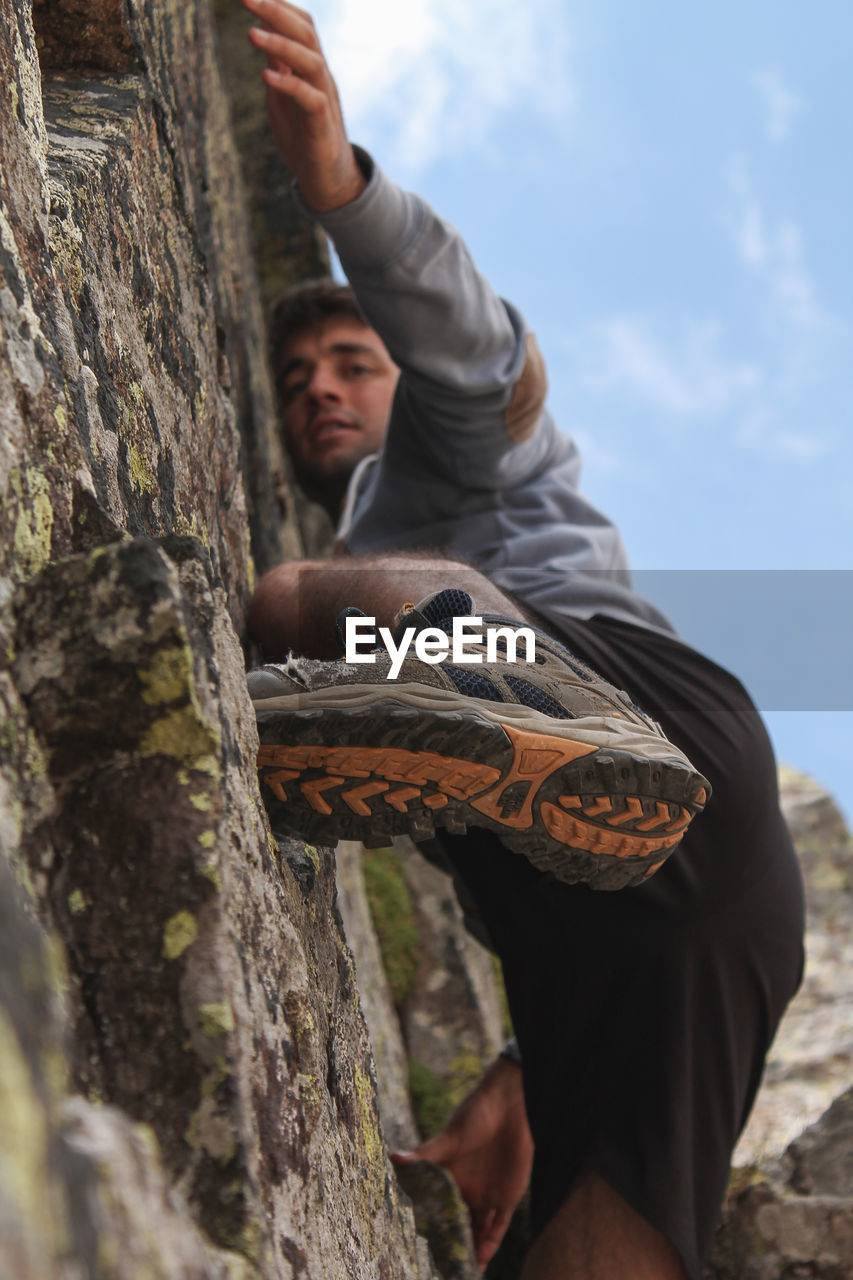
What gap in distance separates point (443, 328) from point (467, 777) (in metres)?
2.02

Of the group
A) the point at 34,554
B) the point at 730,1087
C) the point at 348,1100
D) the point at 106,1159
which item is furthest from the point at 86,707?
the point at 730,1087

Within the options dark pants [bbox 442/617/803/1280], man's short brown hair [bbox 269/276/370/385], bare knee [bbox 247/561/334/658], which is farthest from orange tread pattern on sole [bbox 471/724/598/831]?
man's short brown hair [bbox 269/276/370/385]

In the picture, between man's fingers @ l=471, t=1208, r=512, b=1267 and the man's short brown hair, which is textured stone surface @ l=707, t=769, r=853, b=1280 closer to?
man's fingers @ l=471, t=1208, r=512, b=1267

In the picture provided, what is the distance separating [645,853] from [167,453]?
110 cm

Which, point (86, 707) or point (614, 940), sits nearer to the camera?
point (86, 707)

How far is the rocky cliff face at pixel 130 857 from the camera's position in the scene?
70 centimetres

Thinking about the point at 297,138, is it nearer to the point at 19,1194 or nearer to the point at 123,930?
the point at 123,930

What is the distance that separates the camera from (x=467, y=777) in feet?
5.08

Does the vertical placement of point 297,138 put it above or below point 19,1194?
above

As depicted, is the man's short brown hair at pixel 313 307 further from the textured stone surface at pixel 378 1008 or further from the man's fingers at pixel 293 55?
the textured stone surface at pixel 378 1008

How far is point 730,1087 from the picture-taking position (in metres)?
2.59

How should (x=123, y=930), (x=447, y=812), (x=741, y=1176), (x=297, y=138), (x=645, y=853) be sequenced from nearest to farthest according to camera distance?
1. (x=123, y=930)
2. (x=447, y=812)
3. (x=645, y=853)
4. (x=297, y=138)
5. (x=741, y=1176)

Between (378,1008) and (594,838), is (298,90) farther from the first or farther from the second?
(378,1008)

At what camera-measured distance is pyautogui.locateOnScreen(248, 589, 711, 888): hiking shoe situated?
1513mm
